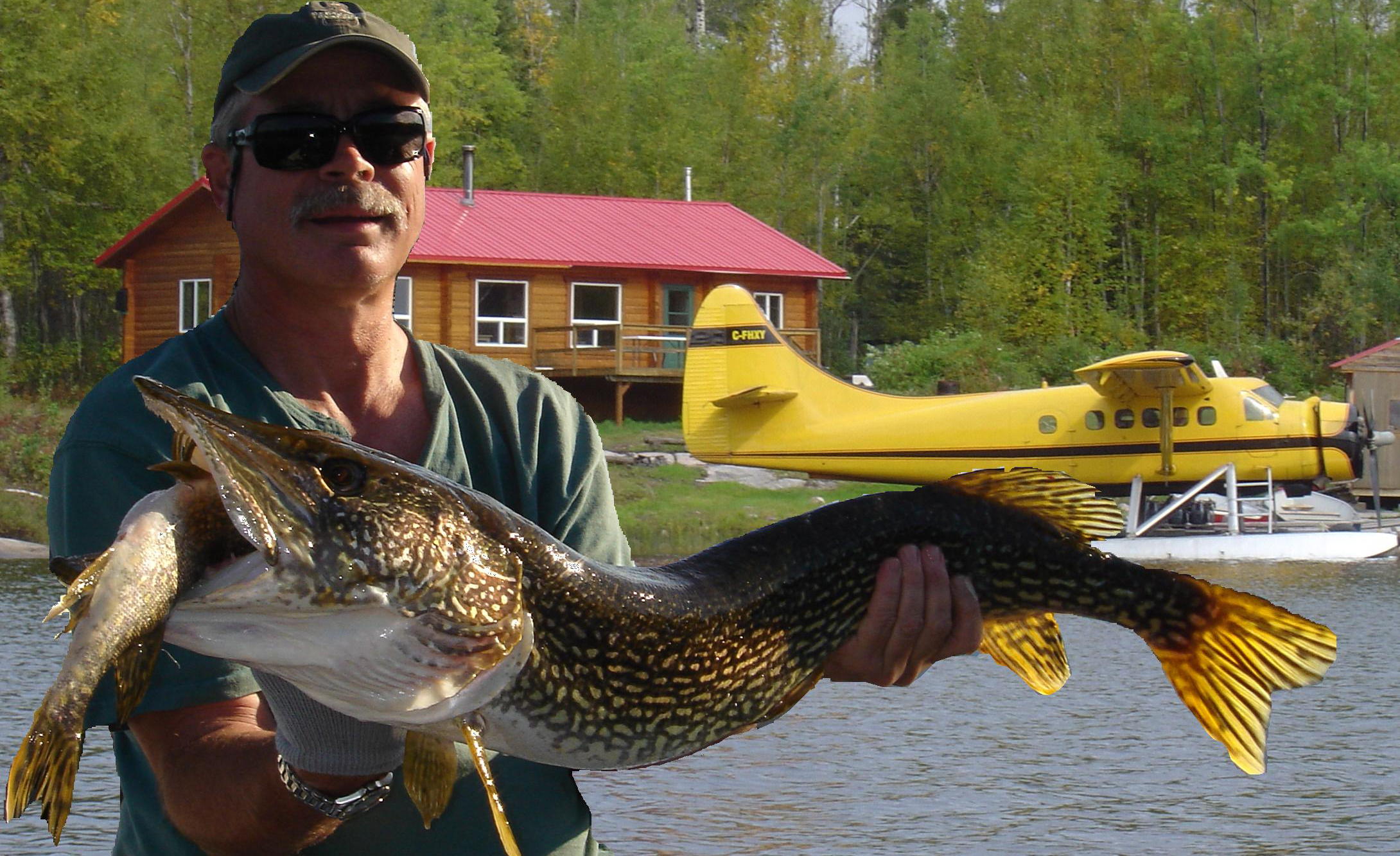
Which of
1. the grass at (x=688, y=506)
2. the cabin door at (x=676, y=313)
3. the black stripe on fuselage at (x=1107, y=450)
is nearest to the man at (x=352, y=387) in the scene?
the grass at (x=688, y=506)

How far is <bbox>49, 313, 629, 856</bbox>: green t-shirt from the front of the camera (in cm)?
243

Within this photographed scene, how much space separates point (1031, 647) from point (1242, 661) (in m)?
0.37

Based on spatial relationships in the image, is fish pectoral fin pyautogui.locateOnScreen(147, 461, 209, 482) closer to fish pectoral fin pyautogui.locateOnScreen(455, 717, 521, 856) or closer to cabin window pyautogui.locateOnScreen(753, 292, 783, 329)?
fish pectoral fin pyautogui.locateOnScreen(455, 717, 521, 856)

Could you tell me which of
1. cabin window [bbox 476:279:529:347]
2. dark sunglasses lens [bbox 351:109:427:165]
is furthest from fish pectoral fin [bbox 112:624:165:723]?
cabin window [bbox 476:279:529:347]

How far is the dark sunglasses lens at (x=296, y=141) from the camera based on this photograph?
2818 millimetres

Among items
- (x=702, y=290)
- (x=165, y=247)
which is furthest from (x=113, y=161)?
(x=702, y=290)

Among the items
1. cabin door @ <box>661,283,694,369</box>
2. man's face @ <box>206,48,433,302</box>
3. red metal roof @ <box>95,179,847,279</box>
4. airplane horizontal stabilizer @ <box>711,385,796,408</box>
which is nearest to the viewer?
man's face @ <box>206,48,433,302</box>

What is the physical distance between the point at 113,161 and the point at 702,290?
53.0ft

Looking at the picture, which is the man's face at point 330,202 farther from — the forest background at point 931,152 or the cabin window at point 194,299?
the forest background at point 931,152

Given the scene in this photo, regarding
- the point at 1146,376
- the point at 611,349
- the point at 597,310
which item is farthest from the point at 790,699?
the point at 597,310

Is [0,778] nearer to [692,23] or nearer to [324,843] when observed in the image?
[324,843]

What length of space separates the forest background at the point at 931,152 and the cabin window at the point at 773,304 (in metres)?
2.87

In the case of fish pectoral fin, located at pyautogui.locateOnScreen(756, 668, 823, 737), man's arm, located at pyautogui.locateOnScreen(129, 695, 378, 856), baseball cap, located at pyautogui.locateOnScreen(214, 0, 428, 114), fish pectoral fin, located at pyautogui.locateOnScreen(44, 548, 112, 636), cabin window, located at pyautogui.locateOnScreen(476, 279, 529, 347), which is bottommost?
man's arm, located at pyautogui.locateOnScreen(129, 695, 378, 856)

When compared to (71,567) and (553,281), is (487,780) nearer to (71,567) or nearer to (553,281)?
(71,567)
